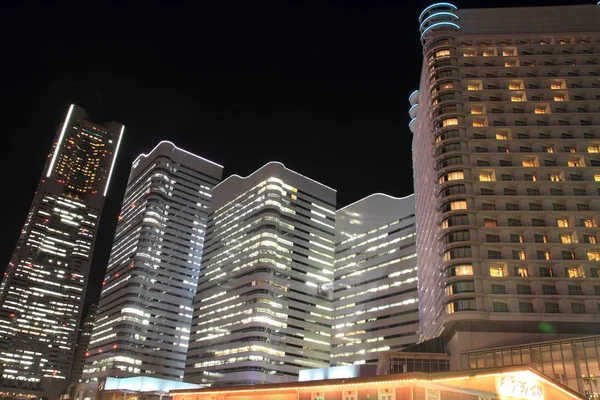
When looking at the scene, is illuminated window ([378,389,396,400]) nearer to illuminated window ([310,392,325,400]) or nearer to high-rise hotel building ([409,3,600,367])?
illuminated window ([310,392,325,400])

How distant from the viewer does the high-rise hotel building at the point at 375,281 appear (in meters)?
147

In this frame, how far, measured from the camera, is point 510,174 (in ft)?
297

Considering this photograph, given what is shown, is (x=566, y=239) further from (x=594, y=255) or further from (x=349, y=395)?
(x=349, y=395)

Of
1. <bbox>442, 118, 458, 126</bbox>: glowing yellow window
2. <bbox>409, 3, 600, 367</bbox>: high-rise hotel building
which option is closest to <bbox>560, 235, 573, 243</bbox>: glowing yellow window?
<bbox>409, 3, 600, 367</bbox>: high-rise hotel building

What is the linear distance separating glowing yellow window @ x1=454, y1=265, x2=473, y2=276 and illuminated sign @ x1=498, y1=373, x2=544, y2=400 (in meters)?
58.5

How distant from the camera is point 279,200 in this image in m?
Answer: 180

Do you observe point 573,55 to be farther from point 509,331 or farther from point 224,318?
point 224,318

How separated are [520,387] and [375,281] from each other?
13794 centimetres

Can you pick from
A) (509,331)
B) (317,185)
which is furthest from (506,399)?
(317,185)

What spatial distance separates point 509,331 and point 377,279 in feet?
270

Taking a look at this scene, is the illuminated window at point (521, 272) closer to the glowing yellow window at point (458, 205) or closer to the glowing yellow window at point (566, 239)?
the glowing yellow window at point (566, 239)

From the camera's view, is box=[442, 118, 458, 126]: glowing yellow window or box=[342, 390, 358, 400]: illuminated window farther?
box=[442, 118, 458, 126]: glowing yellow window

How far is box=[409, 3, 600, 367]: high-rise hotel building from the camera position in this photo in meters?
79.0

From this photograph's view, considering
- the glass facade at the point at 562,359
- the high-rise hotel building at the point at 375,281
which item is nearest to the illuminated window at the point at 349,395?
the glass facade at the point at 562,359
